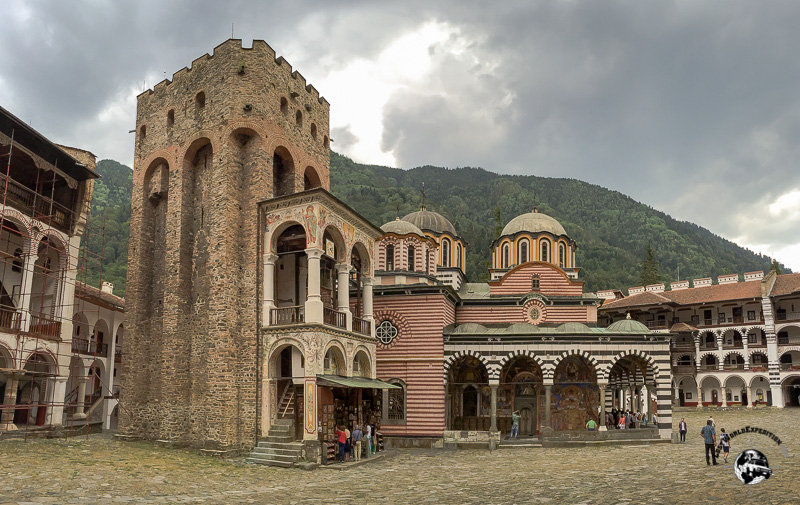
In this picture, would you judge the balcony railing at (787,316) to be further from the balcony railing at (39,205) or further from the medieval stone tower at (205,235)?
the balcony railing at (39,205)

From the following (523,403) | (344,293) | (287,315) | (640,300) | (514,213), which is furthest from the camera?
(514,213)

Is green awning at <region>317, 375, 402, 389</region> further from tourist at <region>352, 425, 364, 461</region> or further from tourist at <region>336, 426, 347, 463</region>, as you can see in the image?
tourist at <region>336, 426, 347, 463</region>

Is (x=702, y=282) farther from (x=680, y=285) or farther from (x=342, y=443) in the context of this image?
(x=342, y=443)

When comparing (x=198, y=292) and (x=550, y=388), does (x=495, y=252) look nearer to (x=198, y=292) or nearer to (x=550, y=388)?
(x=550, y=388)

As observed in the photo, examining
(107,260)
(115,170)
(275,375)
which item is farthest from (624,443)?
(115,170)

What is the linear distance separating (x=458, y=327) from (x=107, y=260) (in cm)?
4649

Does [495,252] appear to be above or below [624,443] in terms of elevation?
above

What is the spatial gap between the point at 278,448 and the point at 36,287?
11.8 metres

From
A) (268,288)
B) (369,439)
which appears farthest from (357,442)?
(268,288)

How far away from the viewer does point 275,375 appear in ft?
71.7

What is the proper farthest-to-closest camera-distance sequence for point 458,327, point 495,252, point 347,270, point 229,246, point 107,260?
point 107,260, point 495,252, point 458,327, point 347,270, point 229,246

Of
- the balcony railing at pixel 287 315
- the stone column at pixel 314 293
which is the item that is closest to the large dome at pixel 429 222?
the balcony railing at pixel 287 315

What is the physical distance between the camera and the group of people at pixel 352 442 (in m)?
20.7

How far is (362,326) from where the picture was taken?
80.6 ft
